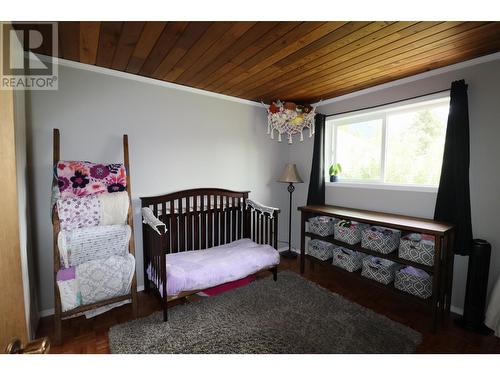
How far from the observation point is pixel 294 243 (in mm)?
3367

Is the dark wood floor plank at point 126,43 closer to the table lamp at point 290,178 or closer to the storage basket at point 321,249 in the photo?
the table lamp at point 290,178

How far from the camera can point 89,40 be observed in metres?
1.52

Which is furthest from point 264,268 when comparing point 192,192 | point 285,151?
point 285,151

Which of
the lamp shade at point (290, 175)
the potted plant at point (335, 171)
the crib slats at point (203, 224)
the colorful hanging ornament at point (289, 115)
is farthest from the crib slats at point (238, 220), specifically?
the potted plant at point (335, 171)

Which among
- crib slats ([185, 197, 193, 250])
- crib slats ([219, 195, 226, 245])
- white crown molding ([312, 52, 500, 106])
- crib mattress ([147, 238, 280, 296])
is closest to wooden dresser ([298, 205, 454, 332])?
crib mattress ([147, 238, 280, 296])

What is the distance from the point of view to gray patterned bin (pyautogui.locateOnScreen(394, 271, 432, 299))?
1824 millimetres

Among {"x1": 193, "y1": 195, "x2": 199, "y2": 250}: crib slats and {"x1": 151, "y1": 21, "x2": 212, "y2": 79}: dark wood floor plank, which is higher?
{"x1": 151, "y1": 21, "x2": 212, "y2": 79}: dark wood floor plank

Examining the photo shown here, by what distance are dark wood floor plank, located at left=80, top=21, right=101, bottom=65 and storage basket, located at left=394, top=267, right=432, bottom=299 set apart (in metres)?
2.88

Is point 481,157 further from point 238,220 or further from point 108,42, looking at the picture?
point 108,42

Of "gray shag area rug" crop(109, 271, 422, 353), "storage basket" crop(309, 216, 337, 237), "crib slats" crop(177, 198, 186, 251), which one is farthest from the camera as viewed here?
"storage basket" crop(309, 216, 337, 237)

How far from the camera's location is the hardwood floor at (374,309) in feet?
5.09

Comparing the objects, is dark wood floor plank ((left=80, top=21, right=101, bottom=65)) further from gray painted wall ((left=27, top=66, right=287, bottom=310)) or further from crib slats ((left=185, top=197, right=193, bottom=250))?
crib slats ((left=185, top=197, right=193, bottom=250))

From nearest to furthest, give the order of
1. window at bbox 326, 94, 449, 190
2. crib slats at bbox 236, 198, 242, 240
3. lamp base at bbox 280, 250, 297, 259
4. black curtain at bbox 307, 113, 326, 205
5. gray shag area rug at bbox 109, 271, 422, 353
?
1. gray shag area rug at bbox 109, 271, 422, 353
2. window at bbox 326, 94, 449, 190
3. crib slats at bbox 236, 198, 242, 240
4. black curtain at bbox 307, 113, 326, 205
5. lamp base at bbox 280, 250, 297, 259

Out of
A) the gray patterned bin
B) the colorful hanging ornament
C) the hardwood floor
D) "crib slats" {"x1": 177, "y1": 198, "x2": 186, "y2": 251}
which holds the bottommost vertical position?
the hardwood floor
